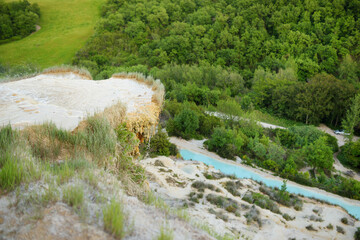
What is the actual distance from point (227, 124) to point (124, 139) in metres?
22.4

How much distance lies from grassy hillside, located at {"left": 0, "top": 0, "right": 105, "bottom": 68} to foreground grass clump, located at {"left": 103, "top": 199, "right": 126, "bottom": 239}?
46118mm

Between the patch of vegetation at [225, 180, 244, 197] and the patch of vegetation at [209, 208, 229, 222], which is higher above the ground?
the patch of vegetation at [209, 208, 229, 222]

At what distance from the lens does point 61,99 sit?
557 cm

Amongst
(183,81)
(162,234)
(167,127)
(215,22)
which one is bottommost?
(167,127)

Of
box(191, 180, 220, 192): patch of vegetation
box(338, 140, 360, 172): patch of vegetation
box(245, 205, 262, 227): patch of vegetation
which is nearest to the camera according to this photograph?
box(245, 205, 262, 227): patch of vegetation

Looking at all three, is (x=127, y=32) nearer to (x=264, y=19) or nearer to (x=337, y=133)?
(x=264, y=19)

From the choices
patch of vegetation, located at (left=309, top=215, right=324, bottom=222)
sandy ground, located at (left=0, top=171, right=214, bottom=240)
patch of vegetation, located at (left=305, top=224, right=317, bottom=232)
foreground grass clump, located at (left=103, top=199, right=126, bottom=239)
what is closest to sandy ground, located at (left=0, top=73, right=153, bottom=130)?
sandy ground, located at (left=0, top=171, right=214, bottom=240)

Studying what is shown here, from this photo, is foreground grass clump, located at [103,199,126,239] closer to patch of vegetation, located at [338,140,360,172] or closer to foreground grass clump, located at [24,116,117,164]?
foreground grass clump, located at [24,116,117,164]

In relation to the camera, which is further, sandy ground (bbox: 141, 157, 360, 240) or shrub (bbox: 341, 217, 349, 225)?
shrub (bbox: 341, 217, 349, 225)

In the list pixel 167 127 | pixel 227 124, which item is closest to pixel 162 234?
pixel 167 127

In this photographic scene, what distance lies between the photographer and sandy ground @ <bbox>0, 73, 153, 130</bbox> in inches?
184

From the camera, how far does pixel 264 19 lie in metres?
56.0

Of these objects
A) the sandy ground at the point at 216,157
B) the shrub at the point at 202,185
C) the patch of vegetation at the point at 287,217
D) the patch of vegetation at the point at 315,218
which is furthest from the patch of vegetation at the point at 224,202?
the sandy ground at the point at 216,157

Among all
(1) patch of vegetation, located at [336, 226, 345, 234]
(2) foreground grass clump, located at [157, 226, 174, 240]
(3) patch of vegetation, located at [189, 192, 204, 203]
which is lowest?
(1) patch of vegetation, located at [336, 226, 345, 234]
